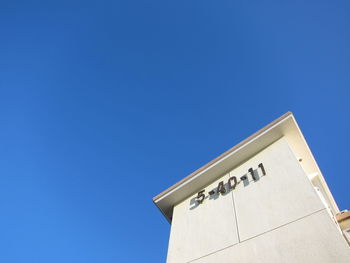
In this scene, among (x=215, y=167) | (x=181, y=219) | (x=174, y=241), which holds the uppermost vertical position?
(x=215, y=167)

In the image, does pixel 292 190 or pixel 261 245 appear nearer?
pixel 261 245

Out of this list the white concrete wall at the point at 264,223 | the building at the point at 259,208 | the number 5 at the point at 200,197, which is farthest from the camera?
the number 5 at the point at 200,197

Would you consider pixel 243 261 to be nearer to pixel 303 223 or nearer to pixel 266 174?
pixel 303 223

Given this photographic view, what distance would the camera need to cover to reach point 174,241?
699cm

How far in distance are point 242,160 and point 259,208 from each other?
2.44m

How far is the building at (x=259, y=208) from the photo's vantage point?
4.39 metres

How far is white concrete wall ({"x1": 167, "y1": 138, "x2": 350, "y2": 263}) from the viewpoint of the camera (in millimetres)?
4264

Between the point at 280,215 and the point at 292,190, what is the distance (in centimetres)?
73

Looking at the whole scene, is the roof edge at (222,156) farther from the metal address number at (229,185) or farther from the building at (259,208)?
the metal address number at (229,185)

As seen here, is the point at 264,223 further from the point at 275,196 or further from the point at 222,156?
the point at 222,156

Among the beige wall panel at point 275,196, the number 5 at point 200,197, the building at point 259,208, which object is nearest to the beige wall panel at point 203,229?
the building at point 259,208

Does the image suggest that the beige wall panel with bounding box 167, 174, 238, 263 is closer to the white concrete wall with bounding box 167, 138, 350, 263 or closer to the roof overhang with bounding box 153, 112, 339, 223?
the white concrete wall with bounding box 167, 138, 350, 263

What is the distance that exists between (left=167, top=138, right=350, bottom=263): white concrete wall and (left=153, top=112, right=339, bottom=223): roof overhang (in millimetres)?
281

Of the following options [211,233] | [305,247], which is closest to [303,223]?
[305,247]
